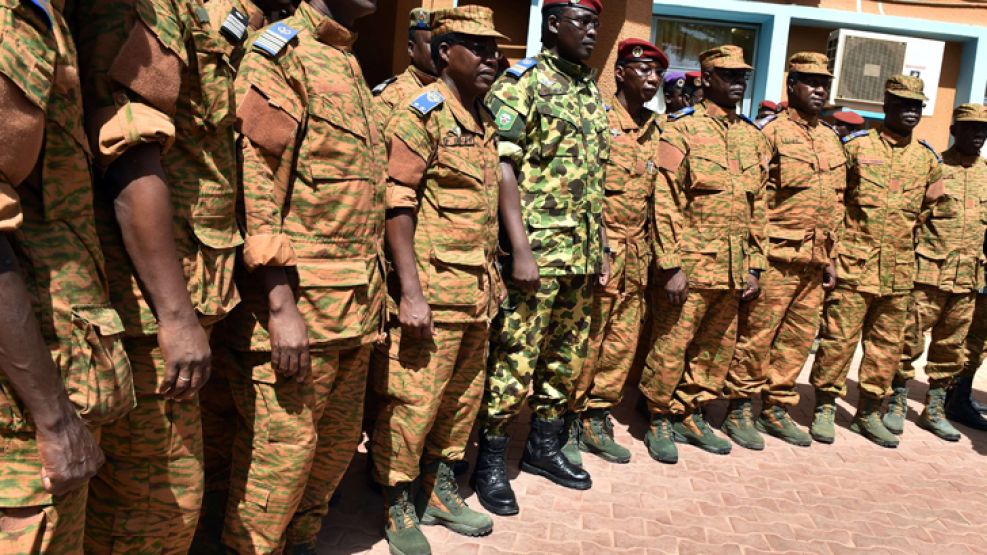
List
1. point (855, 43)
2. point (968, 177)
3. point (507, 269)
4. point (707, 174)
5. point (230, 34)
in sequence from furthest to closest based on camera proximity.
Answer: point (855, 43) → point (968, 177) → point (707, 174) → point (507, 269) → point (230, 34)

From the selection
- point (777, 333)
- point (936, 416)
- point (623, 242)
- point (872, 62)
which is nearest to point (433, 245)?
point (623, 242)

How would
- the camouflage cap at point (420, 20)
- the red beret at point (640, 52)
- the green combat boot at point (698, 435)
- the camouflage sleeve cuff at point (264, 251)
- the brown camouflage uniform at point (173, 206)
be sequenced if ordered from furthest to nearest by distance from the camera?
1. the green combat boot at point (698, 435)
2. the red beret at point (640, 52)
3. the camouflage cap at point (420, 20)
4. the camouflage sleeve cuff at point (264, 251)
5. the brown camouflage uniform at point (173, 206)

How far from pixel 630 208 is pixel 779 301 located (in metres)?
1.45

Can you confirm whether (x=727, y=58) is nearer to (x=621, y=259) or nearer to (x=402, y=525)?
(x=621, y=259)

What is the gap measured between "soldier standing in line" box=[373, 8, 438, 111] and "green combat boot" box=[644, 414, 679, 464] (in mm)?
2576

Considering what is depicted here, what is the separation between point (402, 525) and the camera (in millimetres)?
3195

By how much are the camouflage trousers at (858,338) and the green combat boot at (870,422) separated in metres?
0.08

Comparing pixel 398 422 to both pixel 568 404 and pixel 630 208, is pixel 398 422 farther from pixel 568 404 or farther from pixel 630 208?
pixel 630 208

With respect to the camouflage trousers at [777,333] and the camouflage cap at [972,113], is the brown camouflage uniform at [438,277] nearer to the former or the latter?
the camouflage trousers at [777,333]

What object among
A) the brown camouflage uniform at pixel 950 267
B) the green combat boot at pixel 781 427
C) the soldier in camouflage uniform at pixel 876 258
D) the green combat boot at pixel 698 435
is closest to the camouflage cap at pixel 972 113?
the brown camouflage uniform at pixel 950 267

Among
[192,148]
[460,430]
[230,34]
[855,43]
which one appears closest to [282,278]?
[192,148]

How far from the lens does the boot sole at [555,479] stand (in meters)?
4.04

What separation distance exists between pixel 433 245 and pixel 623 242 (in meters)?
1.61

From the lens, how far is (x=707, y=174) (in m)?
4.54
